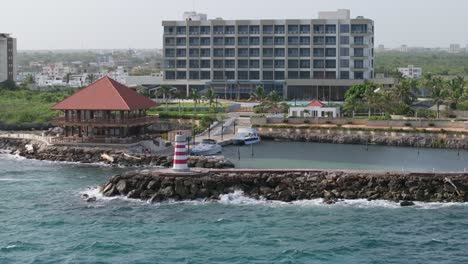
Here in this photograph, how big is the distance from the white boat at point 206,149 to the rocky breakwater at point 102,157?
4.21 metres

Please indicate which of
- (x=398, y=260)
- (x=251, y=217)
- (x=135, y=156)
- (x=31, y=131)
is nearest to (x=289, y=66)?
(x=31, y=131)

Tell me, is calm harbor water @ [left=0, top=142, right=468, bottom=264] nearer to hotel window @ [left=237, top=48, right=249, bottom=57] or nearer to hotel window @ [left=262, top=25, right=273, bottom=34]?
hotel window @ [left=262, top=25, right=273, bottom=34]

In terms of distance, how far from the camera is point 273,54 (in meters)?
116

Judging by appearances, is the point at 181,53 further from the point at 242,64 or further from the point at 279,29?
the point at 279,29

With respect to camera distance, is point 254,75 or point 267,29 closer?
point 267,29

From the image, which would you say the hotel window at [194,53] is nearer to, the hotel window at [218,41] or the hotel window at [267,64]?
the hotel window at [218,41]

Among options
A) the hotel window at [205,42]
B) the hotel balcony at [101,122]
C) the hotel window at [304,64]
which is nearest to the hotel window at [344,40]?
the hotel window at [304,64]

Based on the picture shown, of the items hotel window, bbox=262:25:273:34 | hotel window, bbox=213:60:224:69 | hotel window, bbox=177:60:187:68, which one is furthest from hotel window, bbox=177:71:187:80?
hotel window, bbox=262:25:273:34

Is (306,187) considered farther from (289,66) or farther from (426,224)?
(289,66)

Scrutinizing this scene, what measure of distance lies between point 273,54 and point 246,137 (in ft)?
141

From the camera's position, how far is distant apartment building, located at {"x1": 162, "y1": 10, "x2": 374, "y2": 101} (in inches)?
4481

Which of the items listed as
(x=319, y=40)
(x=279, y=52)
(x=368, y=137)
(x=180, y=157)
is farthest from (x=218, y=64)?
(x=180, y=157)

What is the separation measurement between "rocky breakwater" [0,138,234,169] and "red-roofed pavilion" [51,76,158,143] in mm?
2457

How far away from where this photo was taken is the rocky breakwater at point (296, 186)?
45.7 metres
